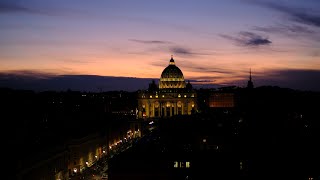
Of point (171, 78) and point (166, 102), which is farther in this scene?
point (171, 78)

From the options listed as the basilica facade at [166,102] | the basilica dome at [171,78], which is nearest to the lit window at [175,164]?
the basilica facade at [166,102]

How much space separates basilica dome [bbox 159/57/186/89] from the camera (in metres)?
170

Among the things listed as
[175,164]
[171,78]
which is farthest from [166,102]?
[175,164]

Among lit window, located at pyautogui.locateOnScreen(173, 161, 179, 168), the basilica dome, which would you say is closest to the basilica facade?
the basilica dome

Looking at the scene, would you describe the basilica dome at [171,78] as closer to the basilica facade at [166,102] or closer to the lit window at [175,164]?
the basilica facade at [166,102]

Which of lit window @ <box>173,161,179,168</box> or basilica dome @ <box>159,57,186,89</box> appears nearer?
→ lit window @ <box>173,161,179,168</box>

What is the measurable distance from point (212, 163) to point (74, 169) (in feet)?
49.4

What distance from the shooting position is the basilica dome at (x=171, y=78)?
170500 mm

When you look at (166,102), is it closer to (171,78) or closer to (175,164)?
(171,78)

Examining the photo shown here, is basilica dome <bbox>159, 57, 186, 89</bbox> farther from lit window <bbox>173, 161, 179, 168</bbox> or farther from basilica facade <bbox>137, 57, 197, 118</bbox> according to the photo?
lit window <bbox>173, 161, 179, 168</bbox>

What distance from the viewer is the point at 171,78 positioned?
171m

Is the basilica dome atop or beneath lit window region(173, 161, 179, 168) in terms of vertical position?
atop

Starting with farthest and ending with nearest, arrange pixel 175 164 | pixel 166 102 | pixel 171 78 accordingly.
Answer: pixel 171 78 < pixel 166 102 < pixel 175 164

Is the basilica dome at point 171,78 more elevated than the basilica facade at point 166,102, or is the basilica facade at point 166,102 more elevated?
the basilica dome at point 171,78
